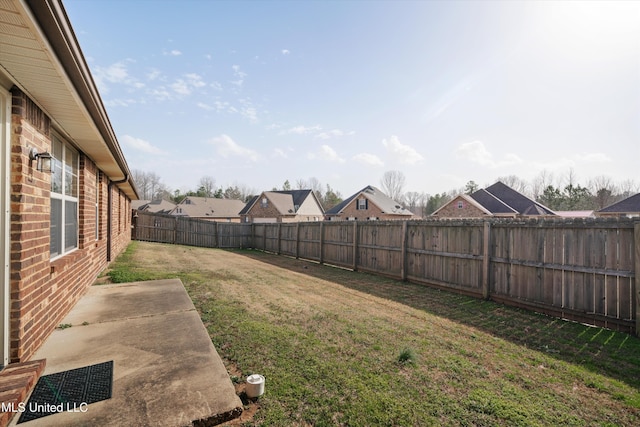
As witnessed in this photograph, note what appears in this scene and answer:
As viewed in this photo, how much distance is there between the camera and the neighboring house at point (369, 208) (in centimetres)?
3497

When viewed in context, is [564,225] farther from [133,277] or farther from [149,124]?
[149,124]

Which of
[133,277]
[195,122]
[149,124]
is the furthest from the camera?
[195,122]

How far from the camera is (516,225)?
5836mm

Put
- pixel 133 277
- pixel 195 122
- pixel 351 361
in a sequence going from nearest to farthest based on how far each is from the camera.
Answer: pixel 351 361 < pixel 133 277 < pixel 195 122

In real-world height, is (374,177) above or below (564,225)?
above

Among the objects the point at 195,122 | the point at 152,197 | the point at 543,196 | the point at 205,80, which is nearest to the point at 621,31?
the point at 205,80

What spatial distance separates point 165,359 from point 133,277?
4.99 metres

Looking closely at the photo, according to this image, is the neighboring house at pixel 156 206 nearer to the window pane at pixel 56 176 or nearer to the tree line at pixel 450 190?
the tree line at pixel 450 190

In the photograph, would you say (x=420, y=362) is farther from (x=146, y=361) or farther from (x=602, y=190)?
(x=602, y=190)

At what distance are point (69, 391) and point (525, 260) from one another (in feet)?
22.4

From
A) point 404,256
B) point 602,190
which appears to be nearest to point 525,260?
point 404,256

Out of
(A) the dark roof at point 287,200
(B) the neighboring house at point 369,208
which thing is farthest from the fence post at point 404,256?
(A) the dark roof at point 287,200

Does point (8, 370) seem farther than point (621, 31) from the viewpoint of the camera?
No

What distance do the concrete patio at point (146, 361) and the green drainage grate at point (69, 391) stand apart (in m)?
0.06
